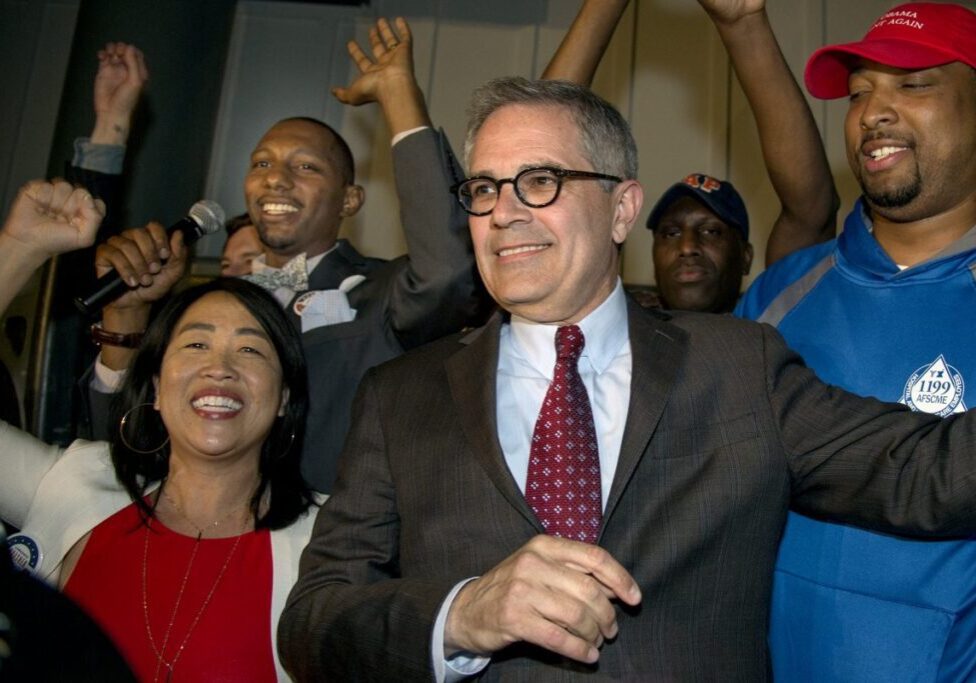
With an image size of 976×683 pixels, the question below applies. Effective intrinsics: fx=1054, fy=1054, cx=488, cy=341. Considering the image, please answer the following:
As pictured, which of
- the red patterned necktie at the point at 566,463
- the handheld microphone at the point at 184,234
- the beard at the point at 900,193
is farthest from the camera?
the handheld microphone at the point at 184,234

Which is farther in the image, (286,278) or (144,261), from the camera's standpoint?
(286,278)

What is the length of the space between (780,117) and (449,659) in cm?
136

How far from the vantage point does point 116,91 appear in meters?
2.81

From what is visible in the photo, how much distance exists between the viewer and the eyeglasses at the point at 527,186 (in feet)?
5.33

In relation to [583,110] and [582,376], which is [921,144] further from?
[582,376]

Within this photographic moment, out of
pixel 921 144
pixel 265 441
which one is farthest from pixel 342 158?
pixel 921 144

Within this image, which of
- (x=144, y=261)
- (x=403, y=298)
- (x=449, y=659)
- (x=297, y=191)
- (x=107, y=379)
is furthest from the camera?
(x=297, y=191)

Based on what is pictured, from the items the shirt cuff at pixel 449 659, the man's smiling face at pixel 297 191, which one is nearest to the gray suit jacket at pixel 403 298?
the man's smiling face at pixel 297 191

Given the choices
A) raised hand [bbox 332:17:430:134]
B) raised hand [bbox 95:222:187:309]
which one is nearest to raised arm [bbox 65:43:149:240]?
raised hand [bbox 95:222:187:309]

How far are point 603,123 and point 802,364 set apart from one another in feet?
1.62

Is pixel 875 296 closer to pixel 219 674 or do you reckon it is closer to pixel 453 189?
pixel 453 189

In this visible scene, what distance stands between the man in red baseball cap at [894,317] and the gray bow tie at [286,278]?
3.47 feet

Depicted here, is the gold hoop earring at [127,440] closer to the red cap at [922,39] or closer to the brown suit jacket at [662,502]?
the brown suit jacket at [662,502]

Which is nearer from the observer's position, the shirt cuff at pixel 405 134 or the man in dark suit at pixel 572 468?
the man in dark suit at pixel 572 468
